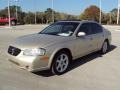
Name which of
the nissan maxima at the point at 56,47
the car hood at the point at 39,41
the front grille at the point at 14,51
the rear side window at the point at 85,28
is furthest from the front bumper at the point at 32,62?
the rear side window at the point at 85,28

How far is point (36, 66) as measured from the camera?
5887mm

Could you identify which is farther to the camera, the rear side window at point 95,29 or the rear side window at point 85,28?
the rear side window at point 95,29

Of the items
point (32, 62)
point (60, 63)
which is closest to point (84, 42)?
point (60, 63)

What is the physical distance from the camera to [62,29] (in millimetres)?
7586

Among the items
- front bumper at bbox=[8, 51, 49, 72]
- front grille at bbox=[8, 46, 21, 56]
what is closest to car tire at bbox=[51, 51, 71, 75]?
front bumper at bbox=[8, 51, 49, 72]

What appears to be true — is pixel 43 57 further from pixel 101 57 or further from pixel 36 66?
pixel 101 57

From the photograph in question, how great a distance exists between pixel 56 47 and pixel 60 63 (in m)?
0.57

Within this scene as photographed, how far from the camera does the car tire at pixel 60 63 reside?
20.8 ft

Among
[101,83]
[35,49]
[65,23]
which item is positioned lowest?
[101,83]

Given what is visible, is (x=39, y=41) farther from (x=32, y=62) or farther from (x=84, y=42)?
(x=84, y=42)

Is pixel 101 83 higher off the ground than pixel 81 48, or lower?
lower

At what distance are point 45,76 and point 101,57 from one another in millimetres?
3207

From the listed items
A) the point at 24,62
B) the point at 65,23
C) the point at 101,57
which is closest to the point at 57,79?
the point at 24,62

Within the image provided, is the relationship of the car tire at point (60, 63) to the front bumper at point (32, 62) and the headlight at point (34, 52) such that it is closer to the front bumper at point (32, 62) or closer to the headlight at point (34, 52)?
the front bumper at point (32, 62)
